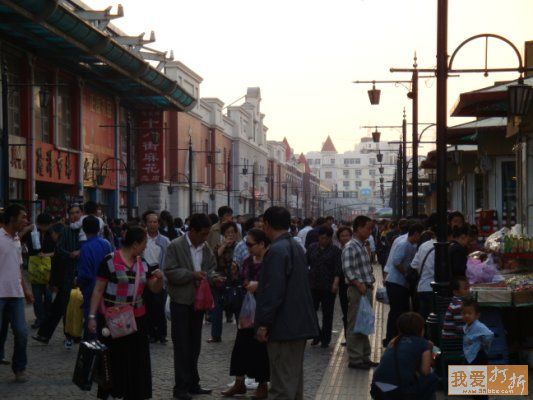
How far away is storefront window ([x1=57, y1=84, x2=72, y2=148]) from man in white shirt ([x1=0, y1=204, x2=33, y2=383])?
82.1 feet

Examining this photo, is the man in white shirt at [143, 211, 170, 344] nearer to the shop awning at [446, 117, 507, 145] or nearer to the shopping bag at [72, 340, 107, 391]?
the shopping bag at [72, 340, 107, 391]

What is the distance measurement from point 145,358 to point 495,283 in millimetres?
4306

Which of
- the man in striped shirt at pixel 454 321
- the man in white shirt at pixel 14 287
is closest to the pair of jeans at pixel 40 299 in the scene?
the man in white shirt at pixel 14 287

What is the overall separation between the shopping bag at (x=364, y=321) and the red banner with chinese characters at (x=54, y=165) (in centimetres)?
2211

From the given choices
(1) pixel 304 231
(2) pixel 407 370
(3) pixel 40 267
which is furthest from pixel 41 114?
(2) pixel 407 370

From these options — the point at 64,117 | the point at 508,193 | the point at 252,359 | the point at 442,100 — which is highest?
the point at 64,117

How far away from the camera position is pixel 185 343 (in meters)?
9.43

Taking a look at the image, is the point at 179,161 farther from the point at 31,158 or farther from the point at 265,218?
the point at 265,218

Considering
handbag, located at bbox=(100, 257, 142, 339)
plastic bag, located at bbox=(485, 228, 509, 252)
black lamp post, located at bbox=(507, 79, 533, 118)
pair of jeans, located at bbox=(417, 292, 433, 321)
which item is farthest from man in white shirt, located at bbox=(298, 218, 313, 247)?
handbag, located at bbox=(100, 257, 142, 339)

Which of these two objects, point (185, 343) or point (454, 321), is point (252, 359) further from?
point (454, 321)

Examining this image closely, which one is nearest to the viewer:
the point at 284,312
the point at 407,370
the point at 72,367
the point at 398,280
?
the point at 407,370

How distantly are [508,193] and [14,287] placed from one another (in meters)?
13.8

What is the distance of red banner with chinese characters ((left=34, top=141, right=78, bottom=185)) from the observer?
32.4m

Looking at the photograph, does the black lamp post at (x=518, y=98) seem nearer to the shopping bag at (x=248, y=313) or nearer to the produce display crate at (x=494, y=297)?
the produce display crate at (x=494, y=297)
